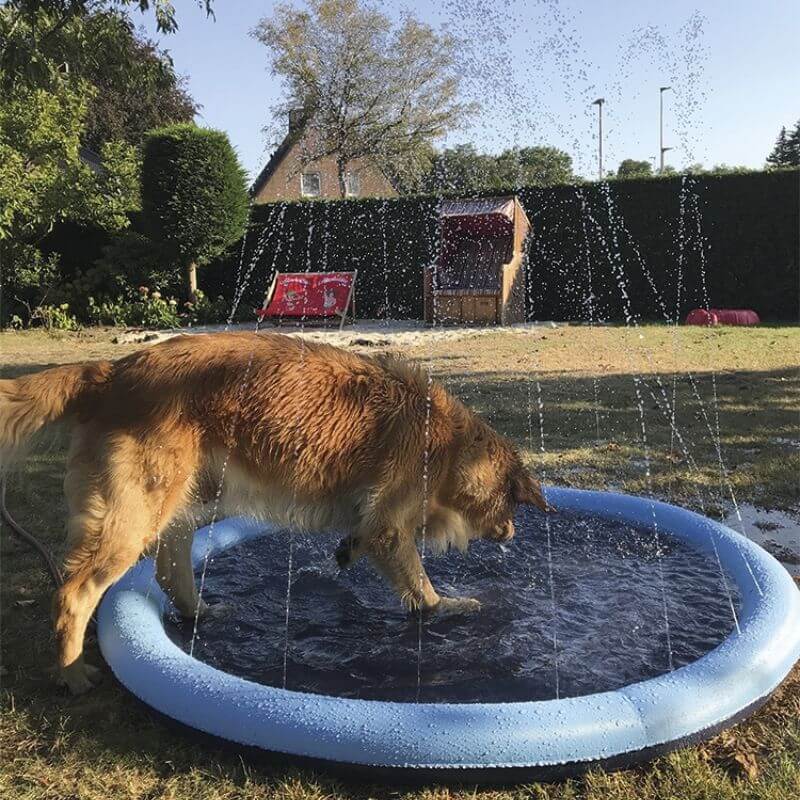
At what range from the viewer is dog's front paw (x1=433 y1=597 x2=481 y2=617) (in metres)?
3.77

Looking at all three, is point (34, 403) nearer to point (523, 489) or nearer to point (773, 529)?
point (523, 489)

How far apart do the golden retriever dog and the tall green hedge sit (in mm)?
15307

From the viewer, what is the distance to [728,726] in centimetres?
272

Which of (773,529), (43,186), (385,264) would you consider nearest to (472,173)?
(385,264)

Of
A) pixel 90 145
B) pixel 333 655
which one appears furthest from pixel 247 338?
pixel 90 145

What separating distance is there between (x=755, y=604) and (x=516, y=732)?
152cm

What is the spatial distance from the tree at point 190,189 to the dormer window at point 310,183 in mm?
22330

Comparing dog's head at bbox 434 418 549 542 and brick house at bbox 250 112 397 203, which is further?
brick house at bbox 250 112 397 203

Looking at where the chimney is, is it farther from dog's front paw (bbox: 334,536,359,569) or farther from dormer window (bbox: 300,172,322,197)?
dog's front paw (bbox: 334,536,359,569)

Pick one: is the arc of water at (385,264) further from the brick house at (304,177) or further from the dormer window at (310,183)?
the dormer window at (310,183)

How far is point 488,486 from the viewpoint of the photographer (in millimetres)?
3801

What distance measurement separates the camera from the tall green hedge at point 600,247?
1705 cm

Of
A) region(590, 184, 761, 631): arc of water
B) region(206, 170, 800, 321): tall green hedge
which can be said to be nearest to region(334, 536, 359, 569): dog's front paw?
region(590, 184, 761, 631): arc of water

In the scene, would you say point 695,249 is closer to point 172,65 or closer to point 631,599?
point 172,65
